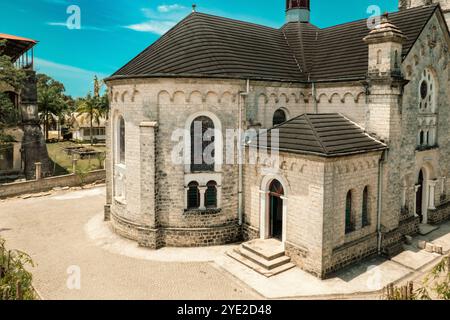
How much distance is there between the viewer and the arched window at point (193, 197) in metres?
16.5

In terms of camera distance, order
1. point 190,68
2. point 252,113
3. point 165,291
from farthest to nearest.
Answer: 1. point 252,113
2. point 190,68
3. point 165,291

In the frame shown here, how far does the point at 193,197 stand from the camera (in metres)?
16.5

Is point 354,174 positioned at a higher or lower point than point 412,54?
lower

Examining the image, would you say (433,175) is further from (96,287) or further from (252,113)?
(96,287)

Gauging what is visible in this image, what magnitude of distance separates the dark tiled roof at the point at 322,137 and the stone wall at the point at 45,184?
19.1 m

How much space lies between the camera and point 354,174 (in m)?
14.0

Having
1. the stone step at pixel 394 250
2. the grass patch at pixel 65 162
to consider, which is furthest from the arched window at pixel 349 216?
the grass patch at pixel 65 162

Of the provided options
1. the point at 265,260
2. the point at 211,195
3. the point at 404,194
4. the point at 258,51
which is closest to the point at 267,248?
the point at 265,260

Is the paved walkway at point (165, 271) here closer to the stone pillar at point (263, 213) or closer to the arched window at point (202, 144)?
the stone pillar at point (263, 213)

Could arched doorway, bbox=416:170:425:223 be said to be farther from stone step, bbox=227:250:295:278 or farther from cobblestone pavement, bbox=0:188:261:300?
cobblestone pavement, bbox=0:188:261:300

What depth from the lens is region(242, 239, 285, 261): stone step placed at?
46.7ft

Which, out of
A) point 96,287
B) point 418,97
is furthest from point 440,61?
point 96,287
